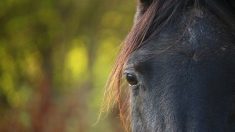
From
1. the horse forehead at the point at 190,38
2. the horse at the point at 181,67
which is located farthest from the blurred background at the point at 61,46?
the horse forehead at the point at 190,38

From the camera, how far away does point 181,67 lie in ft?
11.5

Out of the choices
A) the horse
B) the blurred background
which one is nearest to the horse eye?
the horse

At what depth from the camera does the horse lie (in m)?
3.40

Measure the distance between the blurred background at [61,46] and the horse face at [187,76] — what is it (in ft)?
25.3

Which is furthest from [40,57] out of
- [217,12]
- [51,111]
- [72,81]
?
[217,12]

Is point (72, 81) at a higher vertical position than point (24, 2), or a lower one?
lower

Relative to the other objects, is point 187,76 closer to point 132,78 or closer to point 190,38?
point 190,38

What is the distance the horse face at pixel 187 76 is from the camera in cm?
338

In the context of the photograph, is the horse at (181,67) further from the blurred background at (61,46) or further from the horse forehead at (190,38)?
the blurred background at (61,46)

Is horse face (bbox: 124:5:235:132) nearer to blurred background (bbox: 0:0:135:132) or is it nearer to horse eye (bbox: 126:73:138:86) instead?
horse eye (bbox: 126:73:138:86)

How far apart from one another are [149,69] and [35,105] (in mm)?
7057

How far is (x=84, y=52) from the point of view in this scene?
19.0m

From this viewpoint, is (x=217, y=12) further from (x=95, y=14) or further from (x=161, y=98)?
(x=95, y=14)

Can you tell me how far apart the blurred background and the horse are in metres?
7.53
